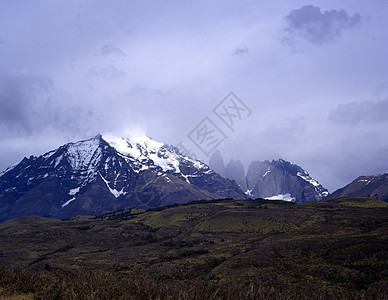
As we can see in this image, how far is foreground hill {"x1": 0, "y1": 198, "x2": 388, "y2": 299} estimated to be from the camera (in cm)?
1602

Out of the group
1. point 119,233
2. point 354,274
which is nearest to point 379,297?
point 354,274

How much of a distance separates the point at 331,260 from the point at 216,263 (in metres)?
24.6

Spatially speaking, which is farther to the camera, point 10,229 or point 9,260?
point 10,229

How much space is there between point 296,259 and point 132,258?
45038 millimetres

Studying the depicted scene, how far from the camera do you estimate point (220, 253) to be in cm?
8562

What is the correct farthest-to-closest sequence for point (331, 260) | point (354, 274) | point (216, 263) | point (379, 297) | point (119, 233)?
1. point (119, 233)
2. point (216, 263)
3. point (331, 260)
4. point (354, 274)
5. point (379, 297)

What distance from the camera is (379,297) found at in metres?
14.8

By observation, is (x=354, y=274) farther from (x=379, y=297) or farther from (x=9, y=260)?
(x=9, y=260)

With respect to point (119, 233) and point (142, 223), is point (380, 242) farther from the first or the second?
point (142, 223)

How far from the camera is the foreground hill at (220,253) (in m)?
16.0

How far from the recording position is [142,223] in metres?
164

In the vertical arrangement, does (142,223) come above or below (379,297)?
above

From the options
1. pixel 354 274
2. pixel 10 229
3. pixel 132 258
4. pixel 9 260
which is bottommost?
pixel 354 274

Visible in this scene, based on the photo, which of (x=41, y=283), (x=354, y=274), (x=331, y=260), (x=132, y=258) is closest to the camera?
(x=41, y=283)
